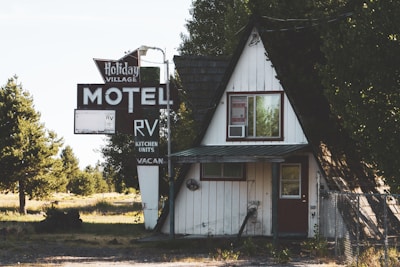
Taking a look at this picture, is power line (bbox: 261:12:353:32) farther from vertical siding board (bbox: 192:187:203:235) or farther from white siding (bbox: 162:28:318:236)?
vertical siding board (bbox: 192:187:203:235)

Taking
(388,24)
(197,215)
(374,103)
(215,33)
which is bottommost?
(197,215)

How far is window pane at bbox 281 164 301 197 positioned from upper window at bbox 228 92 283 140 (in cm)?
113

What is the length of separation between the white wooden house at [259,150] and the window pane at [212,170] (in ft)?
0.12

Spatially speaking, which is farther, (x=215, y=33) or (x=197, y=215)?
(x=215, y=33)

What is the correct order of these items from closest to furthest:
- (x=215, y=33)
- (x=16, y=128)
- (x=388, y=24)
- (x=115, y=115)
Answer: (x=388, y=24) → (x=115, y=115) → (x=16, y=128) → (x=215, y=33)

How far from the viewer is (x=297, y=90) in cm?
2620

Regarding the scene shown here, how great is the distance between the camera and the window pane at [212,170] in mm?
26703

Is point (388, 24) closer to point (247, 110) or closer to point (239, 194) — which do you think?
point (247, 110)

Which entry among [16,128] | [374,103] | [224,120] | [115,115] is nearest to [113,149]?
[16,128]

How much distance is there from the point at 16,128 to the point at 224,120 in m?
22.2

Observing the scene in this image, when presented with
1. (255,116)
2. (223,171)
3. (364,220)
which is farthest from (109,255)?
(364,220)

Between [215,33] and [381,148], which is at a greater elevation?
[215,33]

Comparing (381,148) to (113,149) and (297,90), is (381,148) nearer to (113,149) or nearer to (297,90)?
(297,90)

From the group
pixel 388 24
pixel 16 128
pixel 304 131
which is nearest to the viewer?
pixel 388 24
